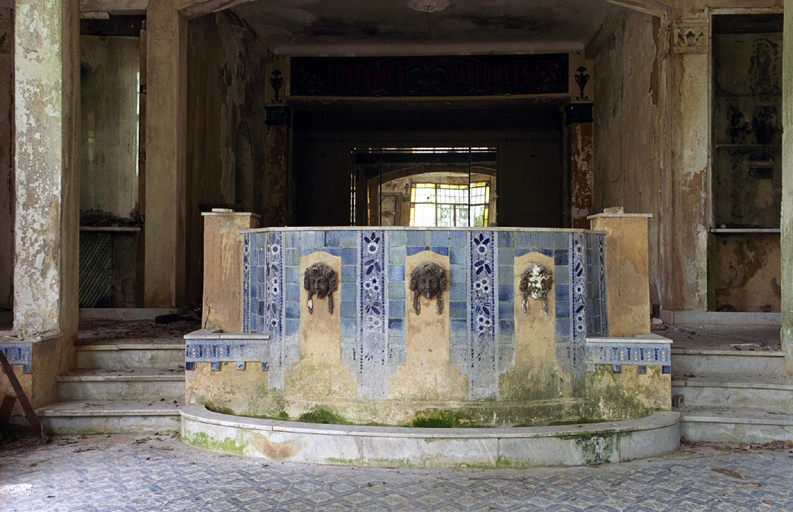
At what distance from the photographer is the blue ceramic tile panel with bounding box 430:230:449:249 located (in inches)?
163

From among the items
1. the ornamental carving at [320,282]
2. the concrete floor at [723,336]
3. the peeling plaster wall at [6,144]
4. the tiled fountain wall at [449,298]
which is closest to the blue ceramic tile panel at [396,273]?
the tiled fountain wall at [449,298]

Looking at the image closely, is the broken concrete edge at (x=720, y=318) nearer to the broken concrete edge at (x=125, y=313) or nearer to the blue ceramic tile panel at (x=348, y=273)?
the blue ceramic tile panel at (x=348, y=273)

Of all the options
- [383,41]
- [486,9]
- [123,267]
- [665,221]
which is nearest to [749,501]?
[665,221]

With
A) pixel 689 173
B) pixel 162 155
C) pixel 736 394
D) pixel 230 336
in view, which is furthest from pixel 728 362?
pixel 162 155

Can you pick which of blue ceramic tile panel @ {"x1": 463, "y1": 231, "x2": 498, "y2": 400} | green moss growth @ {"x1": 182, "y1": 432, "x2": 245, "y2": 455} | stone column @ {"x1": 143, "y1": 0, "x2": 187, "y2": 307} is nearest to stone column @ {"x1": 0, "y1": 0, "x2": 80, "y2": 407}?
green moss growth @ {"x1": 182, "y1": 432, "x2": 245, "y2": 455}

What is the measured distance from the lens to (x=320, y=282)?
4.14 metres

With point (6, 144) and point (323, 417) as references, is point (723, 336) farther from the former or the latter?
point (6, 144)

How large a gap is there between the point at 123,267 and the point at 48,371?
2.89m

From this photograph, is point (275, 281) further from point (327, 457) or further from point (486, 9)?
point (486, 9)

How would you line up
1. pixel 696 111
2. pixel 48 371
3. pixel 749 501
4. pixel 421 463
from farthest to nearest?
pixel 696 111, pixel 48 371, pixel 421 463, pixel 749 501

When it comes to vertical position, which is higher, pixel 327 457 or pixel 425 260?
pixel 425 260

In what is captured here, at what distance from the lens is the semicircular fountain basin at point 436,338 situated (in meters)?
4.11

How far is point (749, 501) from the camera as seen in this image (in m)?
3.27

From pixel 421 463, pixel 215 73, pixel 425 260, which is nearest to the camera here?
pixel 421 463
